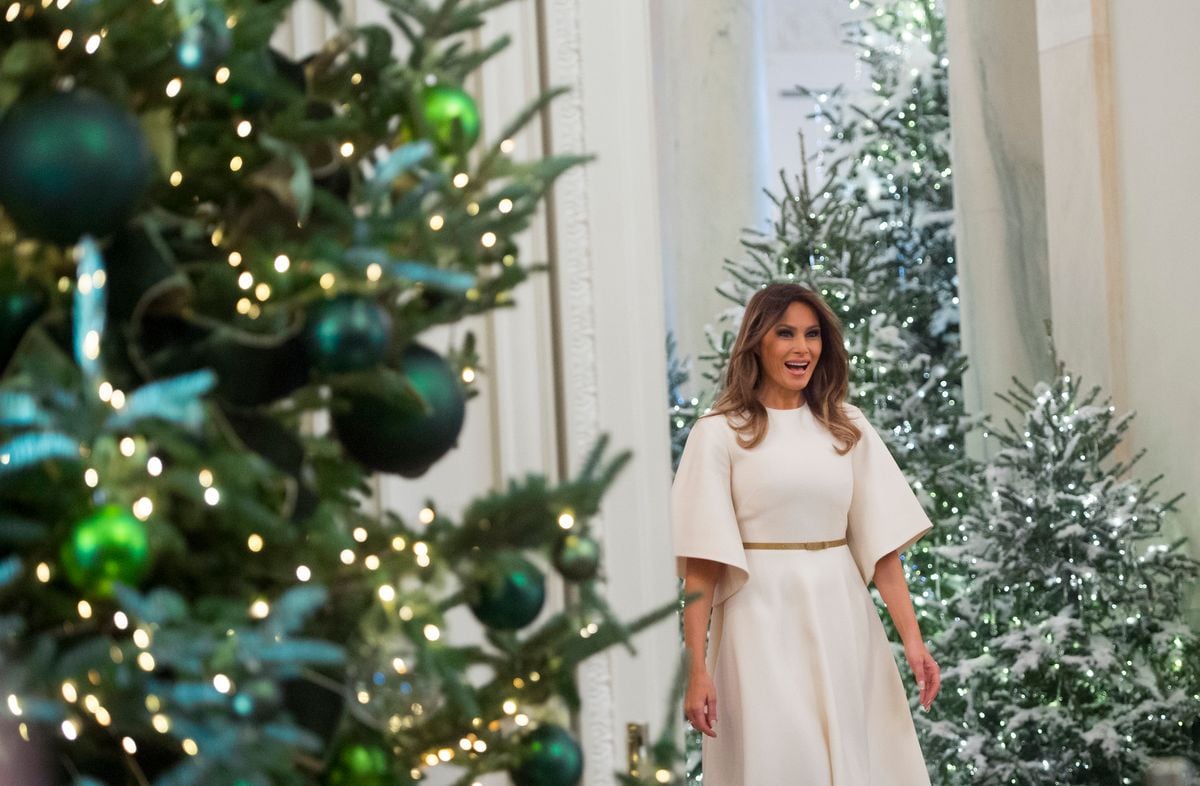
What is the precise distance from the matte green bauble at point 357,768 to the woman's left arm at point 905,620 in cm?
384

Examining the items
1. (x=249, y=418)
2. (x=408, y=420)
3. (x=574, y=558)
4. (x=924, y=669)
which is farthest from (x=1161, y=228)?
(x=249, y=418)

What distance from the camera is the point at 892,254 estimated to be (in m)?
8.66

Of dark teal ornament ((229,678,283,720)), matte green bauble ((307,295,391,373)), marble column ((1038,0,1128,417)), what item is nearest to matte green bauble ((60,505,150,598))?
dark teal ornament ((229,678,283,720))

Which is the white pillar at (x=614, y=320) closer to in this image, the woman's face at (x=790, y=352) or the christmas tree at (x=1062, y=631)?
the woman's face at (x=790, y=352)

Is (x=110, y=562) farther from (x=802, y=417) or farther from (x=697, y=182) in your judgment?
(x=697, y=182)

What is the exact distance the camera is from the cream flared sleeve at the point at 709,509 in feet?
15.9

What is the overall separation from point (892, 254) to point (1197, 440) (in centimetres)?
187

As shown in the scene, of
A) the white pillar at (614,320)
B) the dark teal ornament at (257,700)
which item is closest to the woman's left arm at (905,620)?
the white pillar at (614,320)

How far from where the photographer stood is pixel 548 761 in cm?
153

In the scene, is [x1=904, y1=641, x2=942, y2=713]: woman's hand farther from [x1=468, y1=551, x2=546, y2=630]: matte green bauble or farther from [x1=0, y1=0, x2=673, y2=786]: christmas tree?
Result: [x1=468, y1=551, x2=546, y2=630]: matte green bauble

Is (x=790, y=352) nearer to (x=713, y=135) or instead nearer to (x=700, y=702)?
(x=700, y=702)

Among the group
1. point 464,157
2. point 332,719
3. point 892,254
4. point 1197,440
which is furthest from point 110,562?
point 892,254

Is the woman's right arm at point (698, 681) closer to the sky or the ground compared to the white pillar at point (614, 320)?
closer to the ground

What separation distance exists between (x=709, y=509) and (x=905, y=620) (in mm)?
762
